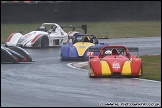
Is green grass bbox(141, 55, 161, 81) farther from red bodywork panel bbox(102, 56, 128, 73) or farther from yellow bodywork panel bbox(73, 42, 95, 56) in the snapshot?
yellow bodywork panel bbox(73, 42, 95, 56)

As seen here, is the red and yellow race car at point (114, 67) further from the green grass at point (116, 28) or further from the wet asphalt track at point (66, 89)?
the green grass at point (116, 28)

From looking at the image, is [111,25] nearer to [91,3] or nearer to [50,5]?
[91,3]

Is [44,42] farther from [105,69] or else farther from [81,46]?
[105,69]

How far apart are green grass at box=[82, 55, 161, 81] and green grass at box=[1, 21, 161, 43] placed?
13358 mm

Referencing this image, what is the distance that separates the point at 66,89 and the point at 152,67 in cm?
598

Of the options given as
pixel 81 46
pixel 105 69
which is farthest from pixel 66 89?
pixel 81 46

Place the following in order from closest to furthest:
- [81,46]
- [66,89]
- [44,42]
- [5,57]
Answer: [66,89] < [5,57] < [81,46] < [44,42]

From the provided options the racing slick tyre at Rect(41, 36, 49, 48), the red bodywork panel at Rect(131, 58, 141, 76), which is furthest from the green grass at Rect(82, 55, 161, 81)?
the racing slick tyre at Rect(41, 36, 49, 48)

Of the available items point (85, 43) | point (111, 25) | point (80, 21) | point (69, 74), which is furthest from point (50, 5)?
point (69, 74)

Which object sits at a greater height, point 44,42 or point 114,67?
point 44,42

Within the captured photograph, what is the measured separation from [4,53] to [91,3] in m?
19.9

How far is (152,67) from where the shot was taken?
1748 centimetres

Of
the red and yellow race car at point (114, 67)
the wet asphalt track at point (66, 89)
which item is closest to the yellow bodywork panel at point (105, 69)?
the red and yellow race car at point (114, 67)

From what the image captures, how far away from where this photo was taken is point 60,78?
14.4 metres
